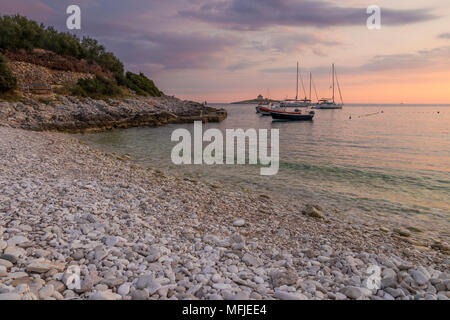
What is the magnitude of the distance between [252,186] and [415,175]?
31.8 feet

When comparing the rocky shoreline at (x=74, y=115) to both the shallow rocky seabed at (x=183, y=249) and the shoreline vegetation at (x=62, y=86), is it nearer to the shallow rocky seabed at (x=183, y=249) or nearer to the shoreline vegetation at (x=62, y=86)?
the shoreline vegetation at (x=62, y=86)

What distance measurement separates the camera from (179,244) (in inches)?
209

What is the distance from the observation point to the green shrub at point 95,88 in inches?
1672

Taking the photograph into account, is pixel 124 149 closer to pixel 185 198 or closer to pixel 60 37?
pixel 185 198

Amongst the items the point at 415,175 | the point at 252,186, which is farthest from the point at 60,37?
the point at 415,175

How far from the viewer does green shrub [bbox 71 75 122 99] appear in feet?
139

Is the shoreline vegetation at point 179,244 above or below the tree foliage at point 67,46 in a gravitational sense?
below

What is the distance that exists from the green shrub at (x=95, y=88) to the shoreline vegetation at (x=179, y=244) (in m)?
35.3

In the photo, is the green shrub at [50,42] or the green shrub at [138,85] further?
the green shrub at [138,85]

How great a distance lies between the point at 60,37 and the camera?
55.0 meters
